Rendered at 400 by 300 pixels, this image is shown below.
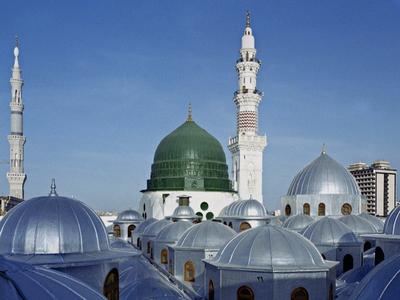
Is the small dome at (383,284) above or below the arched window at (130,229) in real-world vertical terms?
above

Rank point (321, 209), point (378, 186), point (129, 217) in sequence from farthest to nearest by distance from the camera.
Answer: point (378, 186), point (129, 217), point (321, 209)

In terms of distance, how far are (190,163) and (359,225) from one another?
17955 mm

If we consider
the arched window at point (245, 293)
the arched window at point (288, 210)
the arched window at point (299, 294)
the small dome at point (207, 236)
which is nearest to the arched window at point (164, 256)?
the small dome at point (207, 236)

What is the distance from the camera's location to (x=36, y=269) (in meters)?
6.15

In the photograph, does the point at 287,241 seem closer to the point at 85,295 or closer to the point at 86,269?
the point at 86,269

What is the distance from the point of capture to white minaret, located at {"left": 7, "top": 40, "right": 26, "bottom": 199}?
49.9m

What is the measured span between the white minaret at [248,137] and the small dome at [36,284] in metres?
33.8

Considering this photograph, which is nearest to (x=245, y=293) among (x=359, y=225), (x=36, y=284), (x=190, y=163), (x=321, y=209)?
(x=36, y=284)

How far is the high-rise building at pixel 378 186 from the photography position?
72.4 metres

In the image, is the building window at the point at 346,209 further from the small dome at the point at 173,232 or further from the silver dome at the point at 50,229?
the silver dome at the point at 50,229

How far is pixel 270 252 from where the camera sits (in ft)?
34.6

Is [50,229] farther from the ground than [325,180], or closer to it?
closer to it

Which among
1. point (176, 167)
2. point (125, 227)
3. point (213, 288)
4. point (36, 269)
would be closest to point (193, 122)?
point (176, 167)

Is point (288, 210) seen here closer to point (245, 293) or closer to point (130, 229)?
point (130, 229)
